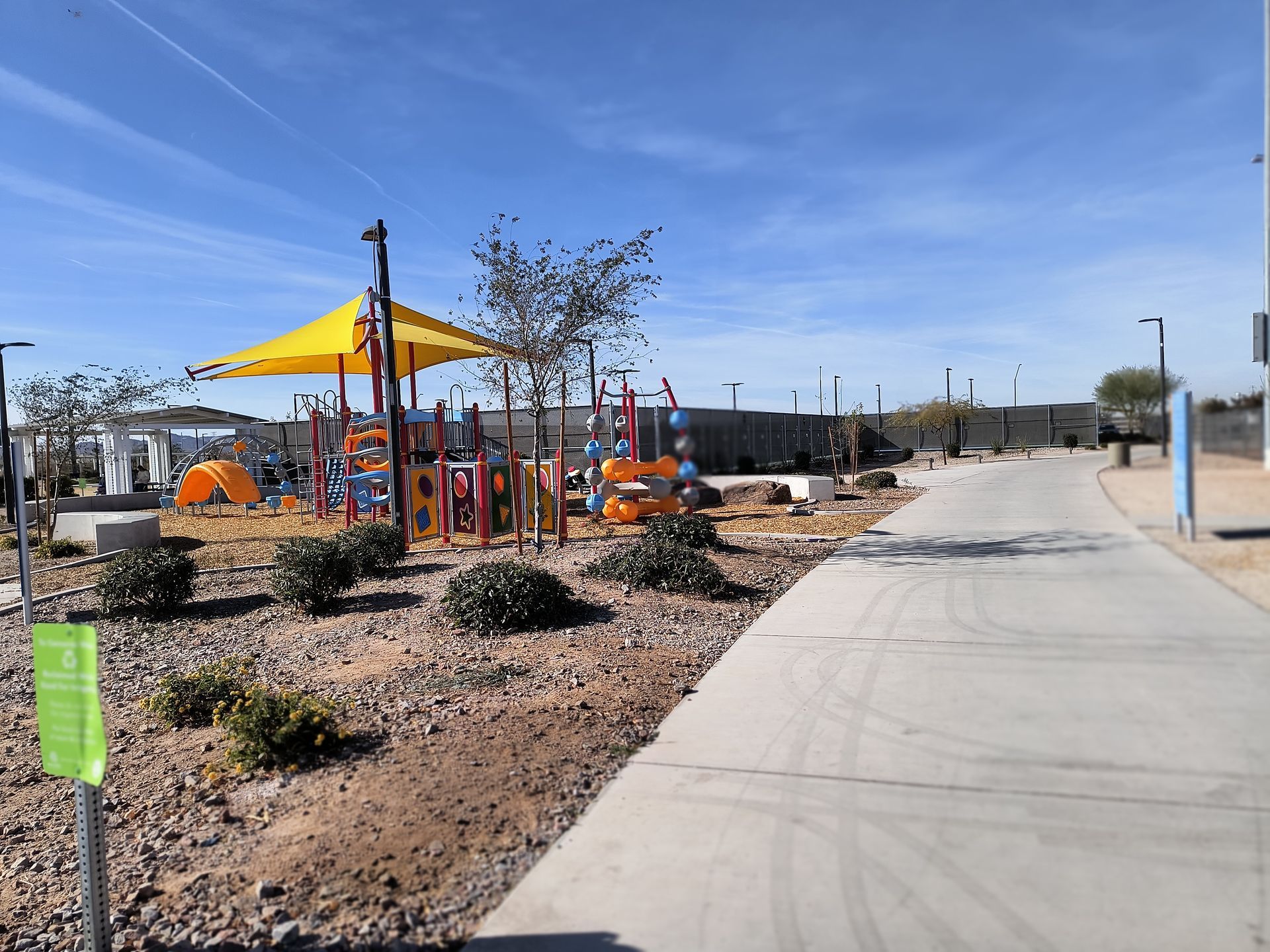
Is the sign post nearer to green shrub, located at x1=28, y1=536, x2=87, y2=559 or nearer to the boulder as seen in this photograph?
the boulder

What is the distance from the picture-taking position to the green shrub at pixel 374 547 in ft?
33.0

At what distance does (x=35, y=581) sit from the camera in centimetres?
1208

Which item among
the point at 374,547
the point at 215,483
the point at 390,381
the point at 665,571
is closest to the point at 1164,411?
the point at 665,571

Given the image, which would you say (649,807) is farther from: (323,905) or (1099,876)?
(1099,876)

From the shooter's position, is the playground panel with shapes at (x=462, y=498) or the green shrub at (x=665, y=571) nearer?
the green shrub at (x=665, y=571)

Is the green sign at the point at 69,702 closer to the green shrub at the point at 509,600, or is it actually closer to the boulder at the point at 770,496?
the green shrub at the point at 509,600

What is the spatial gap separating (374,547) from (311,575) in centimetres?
168

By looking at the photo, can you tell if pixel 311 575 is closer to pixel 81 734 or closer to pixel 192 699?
pixel 192 699

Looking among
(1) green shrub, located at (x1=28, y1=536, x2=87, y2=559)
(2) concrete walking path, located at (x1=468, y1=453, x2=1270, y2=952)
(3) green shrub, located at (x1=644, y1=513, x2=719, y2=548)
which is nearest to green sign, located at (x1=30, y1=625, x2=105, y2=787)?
(2) concrete walking path, located at (x1=468, y1=453, x2=1270, y2=952)

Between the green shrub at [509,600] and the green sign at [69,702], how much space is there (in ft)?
14.5

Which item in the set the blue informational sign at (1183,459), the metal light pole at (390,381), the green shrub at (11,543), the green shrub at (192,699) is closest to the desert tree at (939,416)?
the blue informational sign at (1183,459)

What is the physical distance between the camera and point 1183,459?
170 centimetres

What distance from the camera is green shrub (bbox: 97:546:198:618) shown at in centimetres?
894

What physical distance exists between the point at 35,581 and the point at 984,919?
13689 mm
